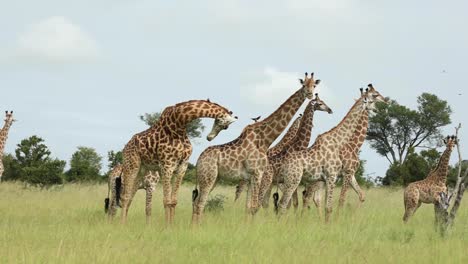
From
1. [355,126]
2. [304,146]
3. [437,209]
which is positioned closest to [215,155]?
[304,146]

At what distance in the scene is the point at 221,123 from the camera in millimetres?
10273

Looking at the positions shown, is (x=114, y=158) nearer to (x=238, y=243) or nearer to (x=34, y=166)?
(x=34, y=166)

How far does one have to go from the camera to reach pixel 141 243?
27.7 ft

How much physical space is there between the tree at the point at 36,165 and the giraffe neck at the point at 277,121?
701 inches

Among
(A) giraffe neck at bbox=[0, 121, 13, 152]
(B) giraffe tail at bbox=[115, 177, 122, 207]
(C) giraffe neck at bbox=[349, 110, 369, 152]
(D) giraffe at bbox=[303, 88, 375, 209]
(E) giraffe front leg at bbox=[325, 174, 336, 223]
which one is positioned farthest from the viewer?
(A) giraffe neck at bbox=[0, 121, 13, 152]

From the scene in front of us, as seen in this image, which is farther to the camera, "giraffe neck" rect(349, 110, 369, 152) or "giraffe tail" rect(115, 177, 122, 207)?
"giraffe neck" rect(349, 110, 369, 152)

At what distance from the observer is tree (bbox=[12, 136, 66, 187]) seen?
27.0 meters

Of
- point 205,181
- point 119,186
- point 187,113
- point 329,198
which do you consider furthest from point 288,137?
point 187,113

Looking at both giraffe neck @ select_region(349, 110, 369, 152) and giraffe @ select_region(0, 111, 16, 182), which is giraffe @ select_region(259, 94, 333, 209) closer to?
giraffe neck @ select_region(349, 110, 369, 152)

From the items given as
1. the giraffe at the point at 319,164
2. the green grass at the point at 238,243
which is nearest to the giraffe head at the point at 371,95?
the giraffe at the point at 319,164

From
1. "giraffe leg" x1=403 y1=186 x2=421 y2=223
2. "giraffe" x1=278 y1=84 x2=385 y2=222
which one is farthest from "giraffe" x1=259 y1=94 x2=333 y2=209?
"giraffe leg" x1=403 y1=186 x2=421 y2=223

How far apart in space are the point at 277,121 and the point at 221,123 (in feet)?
4.86

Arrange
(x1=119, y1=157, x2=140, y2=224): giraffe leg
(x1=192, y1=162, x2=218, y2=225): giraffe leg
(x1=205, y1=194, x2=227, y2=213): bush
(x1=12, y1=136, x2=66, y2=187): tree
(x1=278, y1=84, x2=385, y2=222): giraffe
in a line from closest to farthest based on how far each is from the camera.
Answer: (x1=192, y1=162, x2=218, y2=225): giraffe leg
(x1=119, y1=157, x2=140, y2=224): giraffe leg
(x1=278, y1=84, x2=385, y2=222): giraffe
(x1=205, y1=194, x2=227, y2=213): bush
(x1=12, y1=136, x2=66, y2=187): tree

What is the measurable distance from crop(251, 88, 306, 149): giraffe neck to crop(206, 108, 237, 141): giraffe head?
1.03 metres
